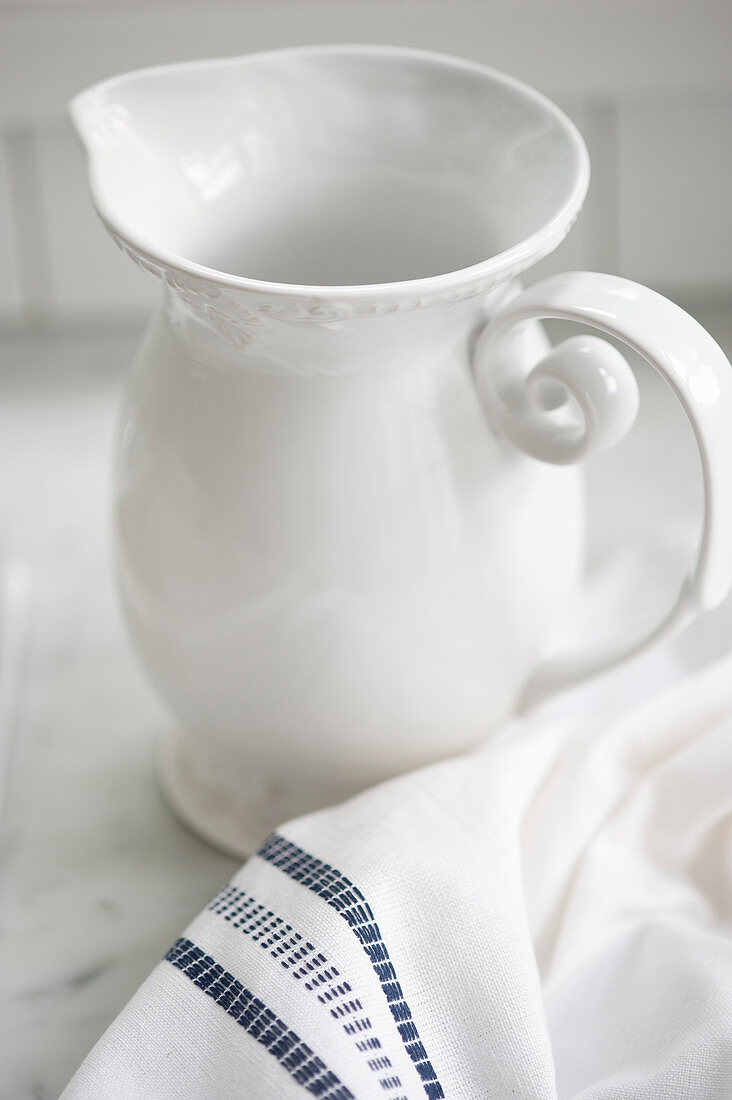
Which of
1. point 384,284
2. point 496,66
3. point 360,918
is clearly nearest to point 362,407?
point 384,284

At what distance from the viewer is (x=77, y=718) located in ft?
1.71

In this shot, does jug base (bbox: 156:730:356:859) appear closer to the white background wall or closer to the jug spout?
the jug spout

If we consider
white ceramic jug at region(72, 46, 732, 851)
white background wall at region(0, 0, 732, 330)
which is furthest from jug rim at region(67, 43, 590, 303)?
white background wall at region(0, 0, 732, 330)

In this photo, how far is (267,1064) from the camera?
32 centimetres

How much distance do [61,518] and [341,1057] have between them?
388 mm

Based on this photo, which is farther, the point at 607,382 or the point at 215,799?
the point at 215,799

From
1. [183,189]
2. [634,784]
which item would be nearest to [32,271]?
[183,189]

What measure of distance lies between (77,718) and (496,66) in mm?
411

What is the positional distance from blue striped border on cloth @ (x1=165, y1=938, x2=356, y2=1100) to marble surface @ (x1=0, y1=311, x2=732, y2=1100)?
0.23 feet

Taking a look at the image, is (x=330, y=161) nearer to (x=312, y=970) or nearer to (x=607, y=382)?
(x=607, y=382)

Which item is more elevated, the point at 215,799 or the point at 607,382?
the point at 607,382

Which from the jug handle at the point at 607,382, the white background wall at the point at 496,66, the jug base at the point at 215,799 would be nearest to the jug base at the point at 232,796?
the jug base at the point at 215,799

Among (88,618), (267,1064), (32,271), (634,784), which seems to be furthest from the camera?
(32,271)

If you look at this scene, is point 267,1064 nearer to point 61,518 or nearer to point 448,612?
point 448,612
